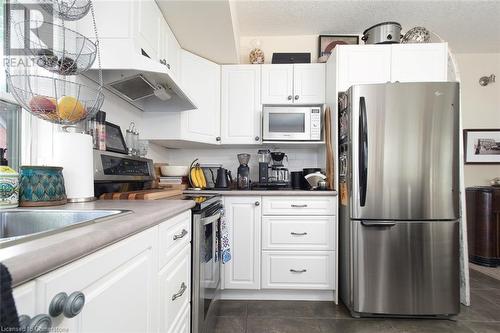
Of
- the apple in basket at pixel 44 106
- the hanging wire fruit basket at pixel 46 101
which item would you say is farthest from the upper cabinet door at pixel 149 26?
the apple in basket at pixel 44 106

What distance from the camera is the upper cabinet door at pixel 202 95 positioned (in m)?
2.42

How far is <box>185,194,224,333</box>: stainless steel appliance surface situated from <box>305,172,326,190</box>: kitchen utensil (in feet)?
3.09

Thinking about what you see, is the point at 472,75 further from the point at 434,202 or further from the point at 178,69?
the point at 178,69

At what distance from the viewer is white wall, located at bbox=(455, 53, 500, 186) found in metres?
3.22

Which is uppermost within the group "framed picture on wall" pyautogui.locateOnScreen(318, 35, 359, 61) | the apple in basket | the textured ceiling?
the textured ceiling

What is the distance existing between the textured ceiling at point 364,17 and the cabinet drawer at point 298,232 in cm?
194

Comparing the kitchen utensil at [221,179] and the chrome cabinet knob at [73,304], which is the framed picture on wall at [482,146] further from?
the chrome cabinet knob at [73,304]

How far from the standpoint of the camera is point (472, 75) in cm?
324

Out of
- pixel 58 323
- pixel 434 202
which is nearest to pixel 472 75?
pixel 434 202

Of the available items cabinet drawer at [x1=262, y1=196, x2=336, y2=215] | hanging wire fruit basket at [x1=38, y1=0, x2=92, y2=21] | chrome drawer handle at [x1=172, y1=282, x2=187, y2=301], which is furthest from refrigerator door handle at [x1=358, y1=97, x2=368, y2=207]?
→ hanging wire fruit basket at [x1=38, y1=0, x2=92, y2=21]

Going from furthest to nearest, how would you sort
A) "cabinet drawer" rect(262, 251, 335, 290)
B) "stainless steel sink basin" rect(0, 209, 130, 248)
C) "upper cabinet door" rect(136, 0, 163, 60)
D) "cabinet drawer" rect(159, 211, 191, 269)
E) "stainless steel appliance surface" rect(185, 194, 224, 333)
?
1. "cabinet drawer" rect(262, 251, 335, 290)
2. "upper cabinet door" rect(136, 0, 163, 60)
3. "stainless steel appliance surface" rect(185, 194, 224, 333)
4. "cabinet drawer" rect(159, 211, 191, 269)
5. "stainless steel sink basin" rect(0, 209, 130, 248)

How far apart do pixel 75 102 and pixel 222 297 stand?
6.00ft

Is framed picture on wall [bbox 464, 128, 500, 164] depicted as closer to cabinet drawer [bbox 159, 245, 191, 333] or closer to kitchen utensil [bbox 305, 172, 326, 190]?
kitchen utensil [bbox 305, 172, 326, 190]

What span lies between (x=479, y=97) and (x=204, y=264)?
12.6 ft
